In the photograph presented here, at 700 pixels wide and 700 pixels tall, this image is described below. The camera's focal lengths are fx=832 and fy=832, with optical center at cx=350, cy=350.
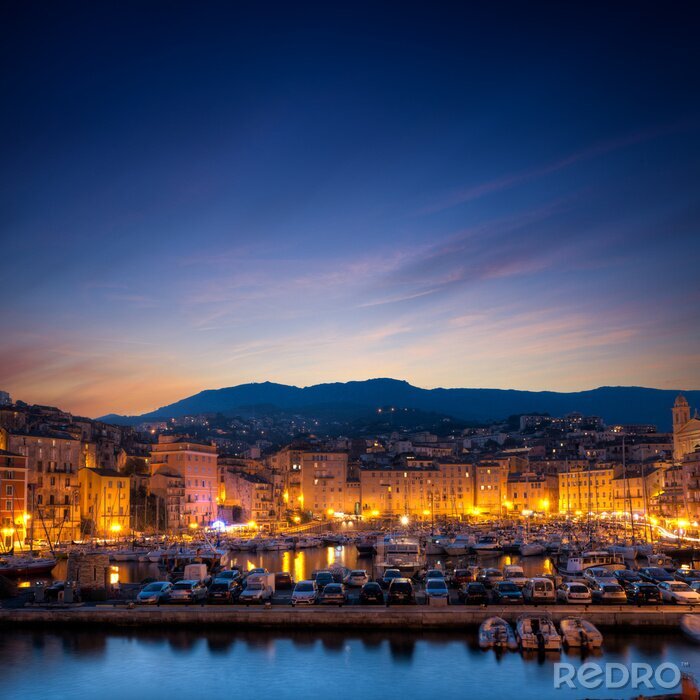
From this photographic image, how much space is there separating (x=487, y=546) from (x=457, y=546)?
9.71 ft

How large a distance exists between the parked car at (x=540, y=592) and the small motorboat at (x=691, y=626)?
4928mm

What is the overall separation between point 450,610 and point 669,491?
252ft

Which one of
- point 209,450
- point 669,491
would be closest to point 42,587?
point 209,450

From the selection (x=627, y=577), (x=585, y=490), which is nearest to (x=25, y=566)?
(x=627, y=577)

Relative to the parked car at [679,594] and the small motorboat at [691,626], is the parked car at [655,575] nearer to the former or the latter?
the parked car at [679,594]

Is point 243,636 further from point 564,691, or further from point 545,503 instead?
point 545,503

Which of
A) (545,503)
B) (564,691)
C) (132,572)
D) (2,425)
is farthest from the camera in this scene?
(545,503)

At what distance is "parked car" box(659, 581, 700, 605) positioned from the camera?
32812 millimetres

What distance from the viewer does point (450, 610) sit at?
100 feet

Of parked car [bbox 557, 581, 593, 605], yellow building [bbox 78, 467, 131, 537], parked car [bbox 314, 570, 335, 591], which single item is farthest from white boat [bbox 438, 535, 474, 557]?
parked car [bbox 557, 581, 593, 605]

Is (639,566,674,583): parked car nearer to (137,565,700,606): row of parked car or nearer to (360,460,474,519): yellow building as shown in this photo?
(137,565,700,606): row of parked car

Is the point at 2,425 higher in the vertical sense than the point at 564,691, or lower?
higher

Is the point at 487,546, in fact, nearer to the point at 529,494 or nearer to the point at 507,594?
the point at 507,594

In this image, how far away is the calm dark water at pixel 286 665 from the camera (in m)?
25.5
